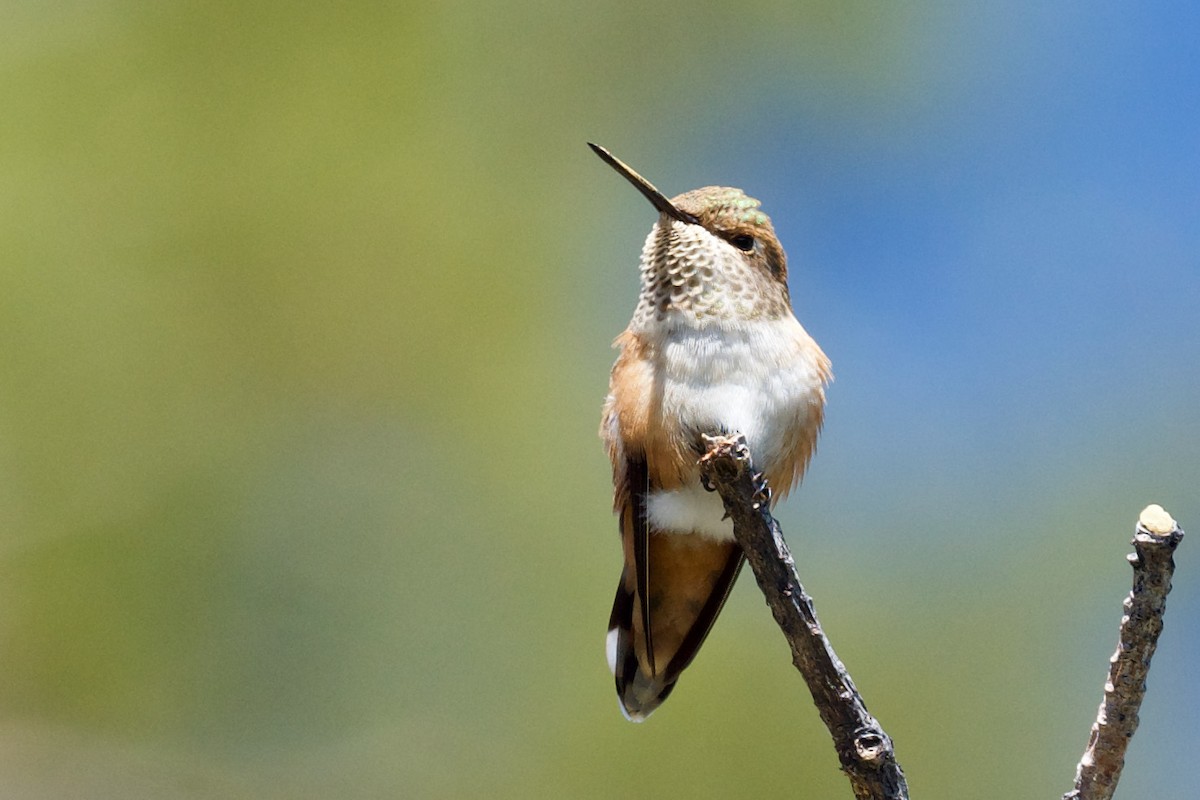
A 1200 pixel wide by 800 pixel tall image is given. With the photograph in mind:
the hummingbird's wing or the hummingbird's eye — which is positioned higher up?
the hummingbird's eye

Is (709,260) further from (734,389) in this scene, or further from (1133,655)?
(1133,655)

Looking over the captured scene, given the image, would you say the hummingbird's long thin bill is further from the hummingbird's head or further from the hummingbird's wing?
the hummingbird's wing

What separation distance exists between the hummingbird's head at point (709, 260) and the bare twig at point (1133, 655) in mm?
1608

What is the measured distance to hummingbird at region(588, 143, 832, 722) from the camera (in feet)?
11.0

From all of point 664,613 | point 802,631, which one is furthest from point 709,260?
point 802,631

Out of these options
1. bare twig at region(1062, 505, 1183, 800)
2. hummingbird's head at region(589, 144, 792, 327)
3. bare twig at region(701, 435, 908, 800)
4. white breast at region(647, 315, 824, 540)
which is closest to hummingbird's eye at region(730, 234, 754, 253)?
hummingbird's head at region(589, 144, 792, 327)

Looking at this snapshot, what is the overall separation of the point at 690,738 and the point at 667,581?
3.03m

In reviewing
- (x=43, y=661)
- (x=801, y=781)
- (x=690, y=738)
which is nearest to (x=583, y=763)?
(x=690, y=738)

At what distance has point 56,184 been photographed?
8234 millimetres

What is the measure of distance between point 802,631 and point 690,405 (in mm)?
932

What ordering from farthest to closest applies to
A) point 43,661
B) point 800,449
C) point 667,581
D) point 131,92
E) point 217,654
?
point 131,92, point 217,654, point 43,661, point 667,581, point 800,449

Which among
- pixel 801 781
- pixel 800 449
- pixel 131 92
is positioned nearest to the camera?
pixel 800 449

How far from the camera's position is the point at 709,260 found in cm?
362

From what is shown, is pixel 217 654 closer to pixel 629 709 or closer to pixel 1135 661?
pixel 629 709
